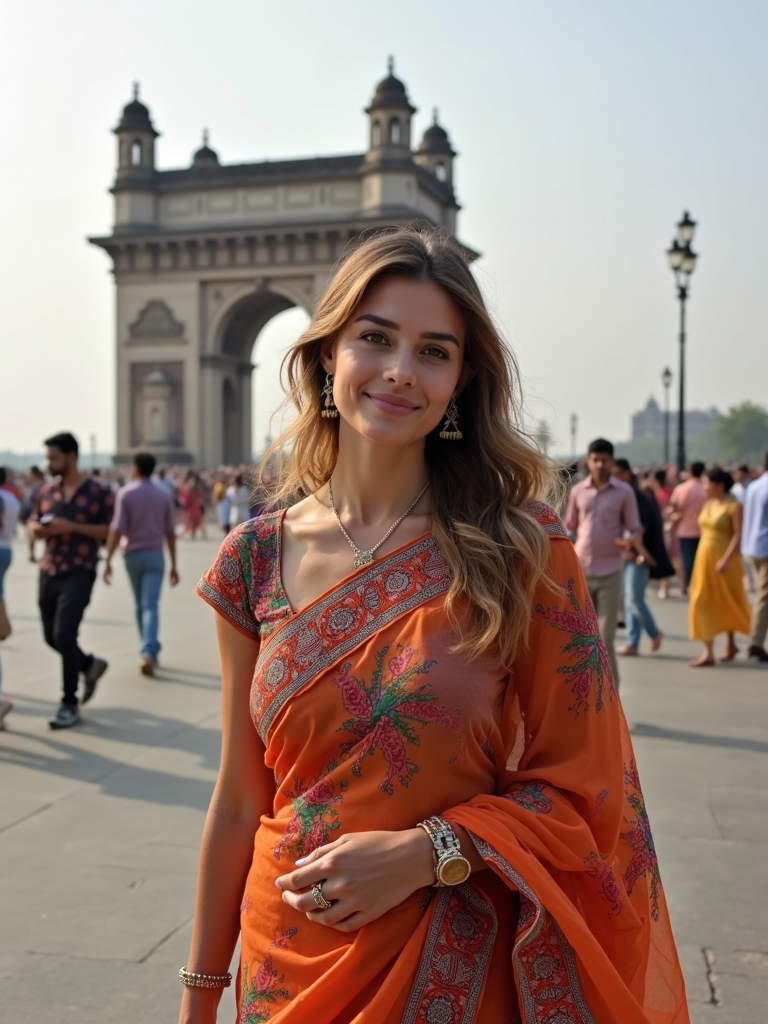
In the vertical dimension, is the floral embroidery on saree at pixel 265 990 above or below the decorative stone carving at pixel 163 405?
below

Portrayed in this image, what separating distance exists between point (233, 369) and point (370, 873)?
44.4 m

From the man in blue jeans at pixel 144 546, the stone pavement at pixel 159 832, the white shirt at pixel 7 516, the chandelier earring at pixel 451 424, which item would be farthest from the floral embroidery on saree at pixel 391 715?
the man in blue jeans at pixel 144 546

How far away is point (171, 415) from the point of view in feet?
143

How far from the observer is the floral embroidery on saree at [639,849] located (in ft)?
5.91

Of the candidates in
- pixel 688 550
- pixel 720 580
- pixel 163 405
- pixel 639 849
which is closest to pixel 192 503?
pixel 688 550

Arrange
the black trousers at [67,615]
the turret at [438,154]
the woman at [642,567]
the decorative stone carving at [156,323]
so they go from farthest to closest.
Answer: the turret at [438,154] < the decorative stone carving at [156,323] < the woman at [642,567] < the black trousers at [67,615]

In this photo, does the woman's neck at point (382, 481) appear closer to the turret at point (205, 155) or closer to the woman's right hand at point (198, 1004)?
the woman's right hand at point (198, 1004)

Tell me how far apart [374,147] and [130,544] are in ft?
117

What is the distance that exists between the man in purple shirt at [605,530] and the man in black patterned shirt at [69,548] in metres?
3.25

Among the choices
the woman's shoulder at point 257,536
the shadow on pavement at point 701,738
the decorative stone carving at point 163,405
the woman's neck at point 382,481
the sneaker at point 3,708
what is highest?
the decorative stone carving at point 163,405

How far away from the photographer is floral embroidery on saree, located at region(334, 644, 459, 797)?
5.56 ft

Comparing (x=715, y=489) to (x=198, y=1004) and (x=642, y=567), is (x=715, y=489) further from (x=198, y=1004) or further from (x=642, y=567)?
(x=198, y=1004)

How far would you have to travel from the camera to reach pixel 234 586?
2000mm

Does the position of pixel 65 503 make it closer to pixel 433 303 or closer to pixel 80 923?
pixel 80 923
